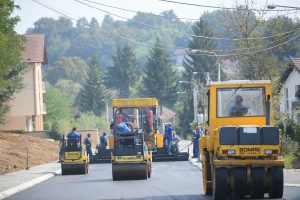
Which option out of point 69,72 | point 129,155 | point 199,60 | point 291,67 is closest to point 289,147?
point 129,155

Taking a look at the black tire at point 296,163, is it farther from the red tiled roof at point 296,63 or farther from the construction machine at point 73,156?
the red tiled roof at point 296,63

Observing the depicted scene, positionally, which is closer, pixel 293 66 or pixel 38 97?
pixel 293 66

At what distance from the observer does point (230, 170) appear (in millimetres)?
21203

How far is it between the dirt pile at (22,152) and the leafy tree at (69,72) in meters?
123

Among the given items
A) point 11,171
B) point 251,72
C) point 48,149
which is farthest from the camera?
point 48,149

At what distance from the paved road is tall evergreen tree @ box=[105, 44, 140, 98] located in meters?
117

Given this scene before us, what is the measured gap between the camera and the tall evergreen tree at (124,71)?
156 meters

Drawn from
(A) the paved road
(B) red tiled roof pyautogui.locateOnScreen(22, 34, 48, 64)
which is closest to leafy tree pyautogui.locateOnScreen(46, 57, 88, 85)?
(B) red tiled roof pyautogui.locateOnScreen(22, 34, 48, 64)

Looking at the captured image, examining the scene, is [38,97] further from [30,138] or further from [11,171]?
[11,171]

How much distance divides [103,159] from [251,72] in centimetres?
1331

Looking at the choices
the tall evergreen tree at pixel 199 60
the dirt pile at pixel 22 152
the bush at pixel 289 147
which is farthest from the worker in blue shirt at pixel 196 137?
the tall evergreen tree at pixel 199 60

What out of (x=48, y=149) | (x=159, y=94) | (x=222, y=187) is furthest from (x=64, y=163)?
(x=159, y=94)

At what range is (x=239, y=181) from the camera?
69.2 ft

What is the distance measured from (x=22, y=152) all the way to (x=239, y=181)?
116 feet
